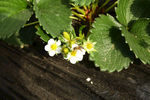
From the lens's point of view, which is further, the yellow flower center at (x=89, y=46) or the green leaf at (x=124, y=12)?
the green leaf at (x=124, y=12)

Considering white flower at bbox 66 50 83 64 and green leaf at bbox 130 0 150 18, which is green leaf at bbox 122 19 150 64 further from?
white flower at bbox 66 50 83 64

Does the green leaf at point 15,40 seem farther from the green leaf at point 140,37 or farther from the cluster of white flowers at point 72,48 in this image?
the green leaf at point 140,37

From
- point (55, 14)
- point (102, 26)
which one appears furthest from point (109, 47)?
point (55, 14)

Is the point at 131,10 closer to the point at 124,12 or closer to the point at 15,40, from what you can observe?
the point at 124,12

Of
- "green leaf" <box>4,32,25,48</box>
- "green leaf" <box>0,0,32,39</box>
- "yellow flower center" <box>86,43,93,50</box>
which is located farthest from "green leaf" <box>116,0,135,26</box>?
"green leaf" <box>4,32,25,48</box>

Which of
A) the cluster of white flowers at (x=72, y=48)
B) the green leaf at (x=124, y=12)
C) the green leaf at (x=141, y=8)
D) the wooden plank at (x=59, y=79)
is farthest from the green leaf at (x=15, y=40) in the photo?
the green leaf at (x=141, y=8)

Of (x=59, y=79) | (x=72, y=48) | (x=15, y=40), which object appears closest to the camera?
(x=72, y=48)

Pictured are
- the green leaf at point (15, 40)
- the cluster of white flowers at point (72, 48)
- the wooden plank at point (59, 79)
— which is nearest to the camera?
the cluster of white flowers at point (72, 48)
